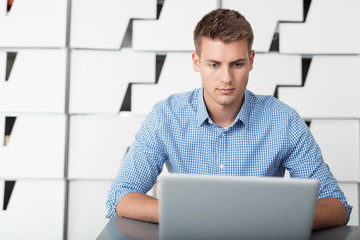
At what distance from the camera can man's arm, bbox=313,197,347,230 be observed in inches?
39.8

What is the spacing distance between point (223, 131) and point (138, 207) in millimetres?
514

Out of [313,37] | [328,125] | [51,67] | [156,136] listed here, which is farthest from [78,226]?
[313,37]

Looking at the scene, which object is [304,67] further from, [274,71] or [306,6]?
[306,6]

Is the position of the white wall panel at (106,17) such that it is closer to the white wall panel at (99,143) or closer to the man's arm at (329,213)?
the white wall panel at (99,143)

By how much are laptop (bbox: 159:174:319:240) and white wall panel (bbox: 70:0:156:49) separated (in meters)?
1.94

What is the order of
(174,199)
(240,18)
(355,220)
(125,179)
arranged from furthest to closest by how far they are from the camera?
(355,220) < (240,18) < (125,179) < (174,199)

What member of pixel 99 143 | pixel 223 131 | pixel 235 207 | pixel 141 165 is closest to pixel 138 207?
pixel 141 165

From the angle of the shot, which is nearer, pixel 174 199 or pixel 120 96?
pixel 174 199

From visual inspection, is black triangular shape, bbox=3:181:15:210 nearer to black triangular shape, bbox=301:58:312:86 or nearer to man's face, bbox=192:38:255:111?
man's face, bbox=192:38:255:111

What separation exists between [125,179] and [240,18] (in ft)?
2.32

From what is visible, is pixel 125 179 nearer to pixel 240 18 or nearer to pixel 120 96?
pixel 240 18

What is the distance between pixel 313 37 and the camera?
249 cm

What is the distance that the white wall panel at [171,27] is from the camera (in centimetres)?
252

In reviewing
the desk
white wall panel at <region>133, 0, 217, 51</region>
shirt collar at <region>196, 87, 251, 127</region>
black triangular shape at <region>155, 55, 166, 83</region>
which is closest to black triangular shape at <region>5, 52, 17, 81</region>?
white wall panel at <region>133, 0, 217, 51</region>
